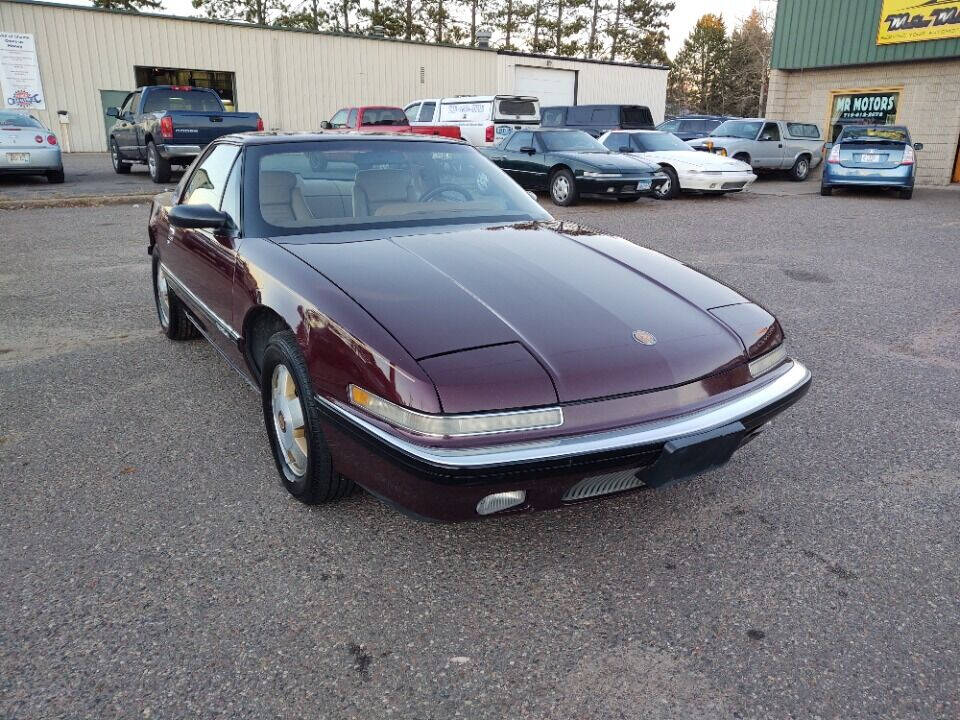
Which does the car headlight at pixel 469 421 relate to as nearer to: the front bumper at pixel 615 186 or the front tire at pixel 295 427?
the front tire at pixel 295 427

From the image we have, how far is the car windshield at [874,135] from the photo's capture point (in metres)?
14.5

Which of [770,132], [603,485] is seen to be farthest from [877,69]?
[603,485]

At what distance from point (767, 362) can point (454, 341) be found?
1190mm

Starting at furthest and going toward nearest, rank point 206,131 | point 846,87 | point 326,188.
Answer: point 846,87, point 206,131, point 326,188

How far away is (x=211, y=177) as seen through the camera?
13.0 ft

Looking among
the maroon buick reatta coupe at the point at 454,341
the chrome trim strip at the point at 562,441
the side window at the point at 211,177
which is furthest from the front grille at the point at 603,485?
the side window at the point at 211,177

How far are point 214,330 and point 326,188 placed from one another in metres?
0.88

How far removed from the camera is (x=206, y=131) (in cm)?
1340

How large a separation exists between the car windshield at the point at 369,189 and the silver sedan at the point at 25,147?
1190 cm

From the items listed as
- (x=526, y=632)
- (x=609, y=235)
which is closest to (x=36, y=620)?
(x=526, y=632)

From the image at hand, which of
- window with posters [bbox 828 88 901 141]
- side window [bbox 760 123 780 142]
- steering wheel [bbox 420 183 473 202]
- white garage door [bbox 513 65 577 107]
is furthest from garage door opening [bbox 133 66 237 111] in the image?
steering wheel [bbox 420 183 473 202]

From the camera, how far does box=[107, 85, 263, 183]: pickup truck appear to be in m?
13.3

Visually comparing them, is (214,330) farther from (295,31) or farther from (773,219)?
(295,31)

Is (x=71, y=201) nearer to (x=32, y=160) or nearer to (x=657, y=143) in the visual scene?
(x=32, y=160)
